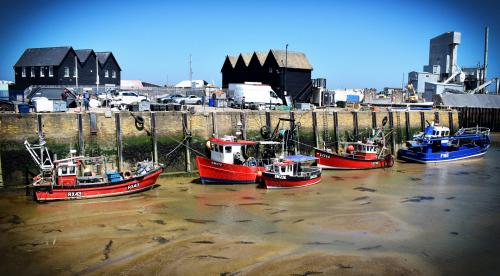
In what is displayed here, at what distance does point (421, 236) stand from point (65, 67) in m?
37.1

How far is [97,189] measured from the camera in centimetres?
2005

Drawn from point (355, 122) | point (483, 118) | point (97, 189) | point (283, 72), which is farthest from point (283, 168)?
point (483, 118)

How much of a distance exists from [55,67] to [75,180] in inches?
970

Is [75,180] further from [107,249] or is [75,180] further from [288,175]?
[288,175]

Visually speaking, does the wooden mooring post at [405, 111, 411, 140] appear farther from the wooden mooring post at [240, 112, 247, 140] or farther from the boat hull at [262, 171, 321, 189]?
the wooden mooring post at [240, 112, 247, 140]

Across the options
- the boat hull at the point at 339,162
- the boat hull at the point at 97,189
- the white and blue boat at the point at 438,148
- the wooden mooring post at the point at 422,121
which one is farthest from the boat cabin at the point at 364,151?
the boat hull at the point at 97,189

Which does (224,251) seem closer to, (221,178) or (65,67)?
(221,178)

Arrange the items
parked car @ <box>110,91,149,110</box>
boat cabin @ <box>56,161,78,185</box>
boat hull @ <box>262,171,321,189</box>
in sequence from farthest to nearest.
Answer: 1. parked car @ <box>110,91,149,110</box>
2. boat hull @ <box>262,171,321,189</box>
3. boat cabin @ <box>56,161,78,185</box>

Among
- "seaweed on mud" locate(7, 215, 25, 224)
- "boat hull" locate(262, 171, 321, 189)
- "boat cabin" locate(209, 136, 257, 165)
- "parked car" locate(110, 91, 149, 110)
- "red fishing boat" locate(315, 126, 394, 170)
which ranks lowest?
"seaweed on mud" locate(7, 215, 25, 224)

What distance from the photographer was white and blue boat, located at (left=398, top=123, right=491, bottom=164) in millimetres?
31125

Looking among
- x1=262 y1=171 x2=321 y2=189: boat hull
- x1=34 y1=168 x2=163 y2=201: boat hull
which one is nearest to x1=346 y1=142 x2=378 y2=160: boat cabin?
x1=262 y1=171 x2=321 y2=189: boat hull

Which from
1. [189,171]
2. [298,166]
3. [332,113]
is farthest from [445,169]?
[189,171]

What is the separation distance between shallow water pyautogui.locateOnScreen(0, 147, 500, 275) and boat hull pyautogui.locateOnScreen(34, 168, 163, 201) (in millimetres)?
373

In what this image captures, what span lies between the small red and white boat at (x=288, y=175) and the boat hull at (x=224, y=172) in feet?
3.32
